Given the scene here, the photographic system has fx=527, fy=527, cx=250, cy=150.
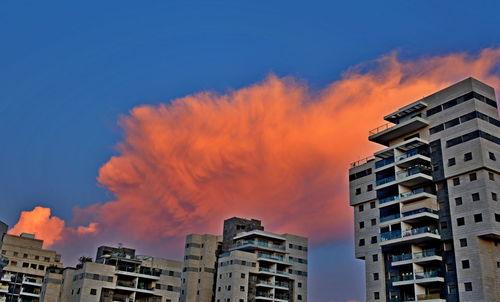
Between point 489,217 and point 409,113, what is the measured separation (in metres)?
20.9

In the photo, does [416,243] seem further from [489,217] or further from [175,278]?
[175,278]

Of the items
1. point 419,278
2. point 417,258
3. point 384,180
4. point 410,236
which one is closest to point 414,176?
point 384,180

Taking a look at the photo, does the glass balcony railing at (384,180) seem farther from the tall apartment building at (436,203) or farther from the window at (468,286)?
the window at (468,286)

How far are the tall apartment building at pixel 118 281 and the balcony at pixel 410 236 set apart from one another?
43.7m

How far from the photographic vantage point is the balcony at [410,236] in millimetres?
67312

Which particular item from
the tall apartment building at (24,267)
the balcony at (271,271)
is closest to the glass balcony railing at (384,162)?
the balcony at (271,271)

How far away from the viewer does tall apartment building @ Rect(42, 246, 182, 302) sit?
299 feet

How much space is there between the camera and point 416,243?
70312 millimetres

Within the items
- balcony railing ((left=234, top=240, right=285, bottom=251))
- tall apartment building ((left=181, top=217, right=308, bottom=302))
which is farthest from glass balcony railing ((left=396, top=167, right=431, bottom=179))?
balcony railing ((left=234, top=240, right=285, bottom=251))

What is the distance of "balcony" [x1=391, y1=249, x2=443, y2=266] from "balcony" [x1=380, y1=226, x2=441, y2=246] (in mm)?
1686

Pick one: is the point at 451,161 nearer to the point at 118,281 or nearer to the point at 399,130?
the point at 399,130

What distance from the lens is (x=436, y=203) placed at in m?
69.6

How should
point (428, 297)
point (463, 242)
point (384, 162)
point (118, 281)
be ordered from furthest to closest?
1. point (118, 281)
2. point (384, 162)
3. point (428, 297)
4. point (463, 242)

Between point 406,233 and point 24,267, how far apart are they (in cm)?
8961
